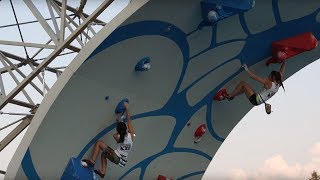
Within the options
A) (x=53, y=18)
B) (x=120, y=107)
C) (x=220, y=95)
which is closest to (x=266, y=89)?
(x=220, y=95)

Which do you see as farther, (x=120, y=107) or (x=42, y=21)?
(x=120, y=107)

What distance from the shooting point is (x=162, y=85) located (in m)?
12.0

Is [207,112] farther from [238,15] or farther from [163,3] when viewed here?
[163,3]

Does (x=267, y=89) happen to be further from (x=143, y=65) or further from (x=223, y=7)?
(x=143, y=65)

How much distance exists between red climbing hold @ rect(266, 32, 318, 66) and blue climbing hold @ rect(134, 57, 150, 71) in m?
3.60

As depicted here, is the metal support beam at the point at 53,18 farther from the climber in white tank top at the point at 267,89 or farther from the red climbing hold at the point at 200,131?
the red climbing hold at the point at 200,131

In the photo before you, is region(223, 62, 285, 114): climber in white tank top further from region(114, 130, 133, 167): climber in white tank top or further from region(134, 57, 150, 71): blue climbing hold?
region(114, 130, 133, 167): climber in white tank top

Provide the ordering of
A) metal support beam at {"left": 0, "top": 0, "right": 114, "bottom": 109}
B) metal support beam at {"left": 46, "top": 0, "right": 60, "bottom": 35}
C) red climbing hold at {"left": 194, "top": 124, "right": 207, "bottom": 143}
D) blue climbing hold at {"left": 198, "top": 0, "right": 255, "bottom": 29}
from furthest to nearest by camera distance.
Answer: red climbing hold at {"left": 194, "top": 124, "right": 207, "bottom": 143}
metal support beam at {"left": 46, "top": 0, "right": 60, "bottom": 35}
blue climbing hold at {"left": 198, "top": 0, "right": 255, "bottom": 29}
metal support beam at {"left": 0, "top": 0, "right": 114, "bottom": 109}

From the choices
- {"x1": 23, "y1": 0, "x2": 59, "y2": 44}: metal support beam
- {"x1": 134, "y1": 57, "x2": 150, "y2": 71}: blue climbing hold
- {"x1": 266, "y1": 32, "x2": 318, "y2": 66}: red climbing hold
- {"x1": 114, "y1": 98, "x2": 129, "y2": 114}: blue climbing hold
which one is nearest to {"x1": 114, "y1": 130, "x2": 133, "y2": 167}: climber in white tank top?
{"x1": 114, "y1": 98, "x2": 129, "y2": 114}: blue climbing hold

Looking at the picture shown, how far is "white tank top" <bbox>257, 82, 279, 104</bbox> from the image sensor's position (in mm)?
12305

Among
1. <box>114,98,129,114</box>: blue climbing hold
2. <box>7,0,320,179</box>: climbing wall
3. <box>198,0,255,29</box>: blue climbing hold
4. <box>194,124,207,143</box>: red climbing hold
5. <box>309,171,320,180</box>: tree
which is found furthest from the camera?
<box>309,171,320,180</box>: tree

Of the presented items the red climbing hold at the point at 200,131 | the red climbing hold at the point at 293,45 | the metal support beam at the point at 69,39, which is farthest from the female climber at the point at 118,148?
the red climbing hold at the point at 293,45

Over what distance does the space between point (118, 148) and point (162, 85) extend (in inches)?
77.0

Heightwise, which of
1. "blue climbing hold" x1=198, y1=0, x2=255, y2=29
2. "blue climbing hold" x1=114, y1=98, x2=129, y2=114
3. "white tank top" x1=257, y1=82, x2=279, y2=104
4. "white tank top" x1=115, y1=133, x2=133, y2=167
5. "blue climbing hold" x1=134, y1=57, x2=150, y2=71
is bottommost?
"white tank top" x1=115, y1=133, x2=133, y2=167
